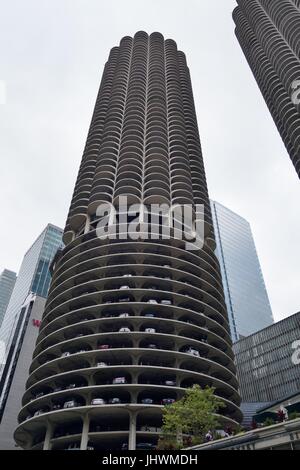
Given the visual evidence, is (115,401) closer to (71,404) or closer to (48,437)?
(71,404)

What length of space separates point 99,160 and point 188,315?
43336mm

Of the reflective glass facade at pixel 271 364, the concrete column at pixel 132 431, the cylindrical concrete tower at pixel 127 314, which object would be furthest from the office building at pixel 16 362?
the reflective glass facade at pixel 271 364

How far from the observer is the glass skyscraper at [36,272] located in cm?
15475

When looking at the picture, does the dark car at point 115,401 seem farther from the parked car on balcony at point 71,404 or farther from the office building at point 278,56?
the office building at point 278,56

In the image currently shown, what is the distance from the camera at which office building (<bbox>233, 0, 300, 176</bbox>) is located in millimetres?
106331

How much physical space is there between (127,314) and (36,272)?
106m

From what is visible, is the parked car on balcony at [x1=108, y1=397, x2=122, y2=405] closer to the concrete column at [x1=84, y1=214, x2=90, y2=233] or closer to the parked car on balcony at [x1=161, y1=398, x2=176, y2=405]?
the parked car on balcony at [x1=161, y1=398, x2=176, y2=405]

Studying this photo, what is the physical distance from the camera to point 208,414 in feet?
141

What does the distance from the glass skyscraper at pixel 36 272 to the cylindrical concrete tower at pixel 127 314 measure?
74514mm

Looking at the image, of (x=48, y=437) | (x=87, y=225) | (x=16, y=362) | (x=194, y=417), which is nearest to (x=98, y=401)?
(x=48, y=437)

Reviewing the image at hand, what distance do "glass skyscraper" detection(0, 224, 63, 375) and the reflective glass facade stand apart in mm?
73349
